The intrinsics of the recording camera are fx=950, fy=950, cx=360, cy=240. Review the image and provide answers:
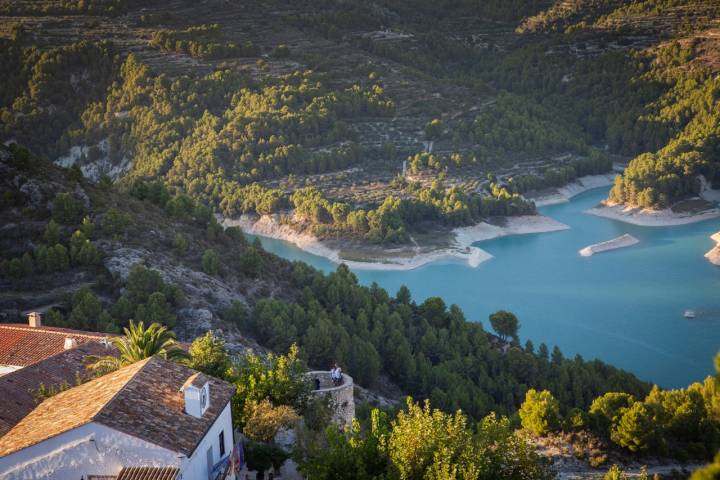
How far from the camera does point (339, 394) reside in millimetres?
24391

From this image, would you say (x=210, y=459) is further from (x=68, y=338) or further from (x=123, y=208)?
(x=123, y=208)

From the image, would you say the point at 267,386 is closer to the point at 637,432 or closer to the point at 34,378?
the point at 34,378

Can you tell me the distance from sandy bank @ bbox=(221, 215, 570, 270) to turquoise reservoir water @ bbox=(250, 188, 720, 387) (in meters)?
0.89

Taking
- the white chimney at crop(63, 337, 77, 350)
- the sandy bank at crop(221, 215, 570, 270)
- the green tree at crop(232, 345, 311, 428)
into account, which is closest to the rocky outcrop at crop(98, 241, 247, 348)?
the white chimney at crop(63, 337, 77, 350)

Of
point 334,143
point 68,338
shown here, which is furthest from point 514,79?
point 68,338

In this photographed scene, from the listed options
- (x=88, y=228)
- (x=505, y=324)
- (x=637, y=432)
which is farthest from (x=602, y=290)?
(x=637, y=432)

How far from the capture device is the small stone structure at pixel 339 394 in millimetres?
24078

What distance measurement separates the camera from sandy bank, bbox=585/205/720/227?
83.8 metres

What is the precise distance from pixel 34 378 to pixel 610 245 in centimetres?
6171

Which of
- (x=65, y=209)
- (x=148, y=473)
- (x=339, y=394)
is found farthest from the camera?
(x=65, y=209)

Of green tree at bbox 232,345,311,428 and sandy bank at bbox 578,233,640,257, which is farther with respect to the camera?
sandy bank at bbox 578,233,640,257

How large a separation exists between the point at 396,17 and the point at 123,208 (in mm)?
112119

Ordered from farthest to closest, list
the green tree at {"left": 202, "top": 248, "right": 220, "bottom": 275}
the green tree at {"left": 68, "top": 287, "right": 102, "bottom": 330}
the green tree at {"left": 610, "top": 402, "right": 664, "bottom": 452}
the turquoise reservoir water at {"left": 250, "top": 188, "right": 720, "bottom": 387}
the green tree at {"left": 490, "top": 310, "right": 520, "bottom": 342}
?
the turquoise reservoir water at {"left": 250, "top": 188, "right": 720, "bottom": 387}, the green tree at {"left": 490, "top": 310, "right": 520, "bottom": 342}, the green tree at {"left": 202, "top": 248, "right": 220, "bottom": 275}, the green tree at {"left": 68, "top": 287, "right": 102, "bottom": 330}, the green tree at {"left": 610, "top": 402, "right": 664, "bottom": 452}

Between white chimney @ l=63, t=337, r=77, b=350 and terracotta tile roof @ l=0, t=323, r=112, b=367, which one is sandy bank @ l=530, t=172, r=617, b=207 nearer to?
terracotta tile roof @ l=0, t=323, r=112, b=367
